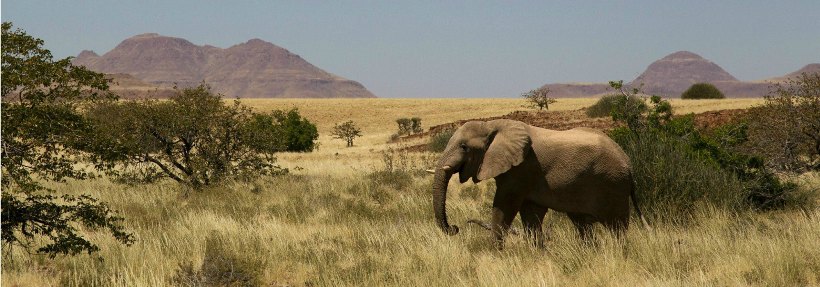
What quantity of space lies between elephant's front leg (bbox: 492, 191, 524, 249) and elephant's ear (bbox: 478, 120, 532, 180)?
393 mm

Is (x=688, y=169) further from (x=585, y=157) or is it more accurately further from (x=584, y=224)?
(x=585, y=157)

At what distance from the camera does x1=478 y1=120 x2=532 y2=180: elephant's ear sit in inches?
269

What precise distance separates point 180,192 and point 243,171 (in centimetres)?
158

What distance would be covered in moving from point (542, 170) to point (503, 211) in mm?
613

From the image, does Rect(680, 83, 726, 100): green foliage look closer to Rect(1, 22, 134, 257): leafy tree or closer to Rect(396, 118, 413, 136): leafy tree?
Rect(396, 118, 413, 136): leafy tree

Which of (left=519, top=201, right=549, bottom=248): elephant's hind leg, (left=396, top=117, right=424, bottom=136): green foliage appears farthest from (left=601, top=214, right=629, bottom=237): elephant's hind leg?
(left=396, top=117, right=424, bottom=136): green foliage

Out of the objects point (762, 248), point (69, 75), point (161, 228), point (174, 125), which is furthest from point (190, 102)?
point (762, 248)

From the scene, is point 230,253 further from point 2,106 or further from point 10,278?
point 2,106

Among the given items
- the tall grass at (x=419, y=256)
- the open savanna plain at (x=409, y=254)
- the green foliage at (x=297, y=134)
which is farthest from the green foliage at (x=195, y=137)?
the green foliage at (x=297, y=134)

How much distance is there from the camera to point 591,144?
22.6 ft

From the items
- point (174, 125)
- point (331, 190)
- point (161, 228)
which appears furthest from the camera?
point (174, 125)

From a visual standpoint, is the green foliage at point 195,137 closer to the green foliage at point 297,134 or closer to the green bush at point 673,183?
the green bush at point 673,183

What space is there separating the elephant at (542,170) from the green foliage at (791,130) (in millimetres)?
5741

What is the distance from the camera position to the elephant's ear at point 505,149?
6.82 metres
